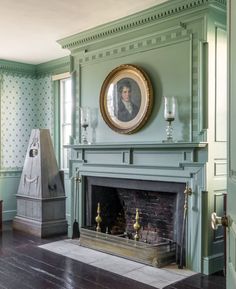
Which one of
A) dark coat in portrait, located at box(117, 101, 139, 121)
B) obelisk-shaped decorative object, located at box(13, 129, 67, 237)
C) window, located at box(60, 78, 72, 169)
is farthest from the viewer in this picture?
window, located at box(60, 78, 72, 169)

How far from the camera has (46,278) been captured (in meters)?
3.44

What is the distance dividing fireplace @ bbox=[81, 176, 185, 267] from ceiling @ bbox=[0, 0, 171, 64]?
186cm

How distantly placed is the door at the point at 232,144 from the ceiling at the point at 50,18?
2484 millimetres

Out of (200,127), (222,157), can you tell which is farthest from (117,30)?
(222,157)

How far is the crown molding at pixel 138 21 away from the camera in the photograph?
360 centimetres

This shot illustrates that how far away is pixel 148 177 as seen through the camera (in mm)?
4039

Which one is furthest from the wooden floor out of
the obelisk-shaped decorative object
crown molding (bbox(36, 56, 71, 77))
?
crown molding (bbox(36, 56, 71, 77))

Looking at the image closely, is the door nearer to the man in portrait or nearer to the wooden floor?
the wooden floor

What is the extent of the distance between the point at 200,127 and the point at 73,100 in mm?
2014

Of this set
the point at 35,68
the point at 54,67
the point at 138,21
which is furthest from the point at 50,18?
the point at 35,68

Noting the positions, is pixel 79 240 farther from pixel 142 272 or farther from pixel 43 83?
pixel 43 83

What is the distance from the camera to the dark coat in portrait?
4188 millimetres

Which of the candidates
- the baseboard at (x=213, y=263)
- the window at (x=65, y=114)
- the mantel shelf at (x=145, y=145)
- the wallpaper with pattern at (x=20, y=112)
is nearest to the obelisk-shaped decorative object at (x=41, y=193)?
the window at (x=65, y=114)

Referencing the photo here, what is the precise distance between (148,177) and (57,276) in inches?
54.4
